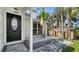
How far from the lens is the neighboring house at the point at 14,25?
268 cm

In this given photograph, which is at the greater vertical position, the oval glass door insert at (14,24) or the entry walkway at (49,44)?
the oval glass door insert at (14,24)

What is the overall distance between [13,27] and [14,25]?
0.14ft

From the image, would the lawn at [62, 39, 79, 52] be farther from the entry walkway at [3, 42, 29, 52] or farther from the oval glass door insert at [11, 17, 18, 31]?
the oval glass door insert at [11, 17, 18, 31]

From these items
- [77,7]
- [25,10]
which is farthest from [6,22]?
[77,7]

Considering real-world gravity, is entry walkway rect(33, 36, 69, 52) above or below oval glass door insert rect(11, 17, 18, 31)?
below

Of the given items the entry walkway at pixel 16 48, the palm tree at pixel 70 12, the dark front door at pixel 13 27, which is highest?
the palm tree at pixel 70 12

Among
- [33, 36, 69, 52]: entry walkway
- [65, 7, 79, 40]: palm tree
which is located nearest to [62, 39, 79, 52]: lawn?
[33, 36, 69, 52]: entry walkway

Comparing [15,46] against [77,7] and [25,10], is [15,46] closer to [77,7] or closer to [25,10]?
[25,10]

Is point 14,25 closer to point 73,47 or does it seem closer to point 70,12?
point 70,12

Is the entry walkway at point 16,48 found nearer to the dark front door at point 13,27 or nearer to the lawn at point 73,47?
the dark front door at point 13,27

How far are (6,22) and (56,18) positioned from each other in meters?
0.92

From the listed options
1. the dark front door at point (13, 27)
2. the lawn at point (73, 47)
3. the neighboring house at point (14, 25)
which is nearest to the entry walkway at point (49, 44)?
the lawn at point (73, 47)

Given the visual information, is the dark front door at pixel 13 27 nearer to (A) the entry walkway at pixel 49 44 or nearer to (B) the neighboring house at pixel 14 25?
(B) the neighboring house at pixel 14 25

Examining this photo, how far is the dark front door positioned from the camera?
2707 mm
